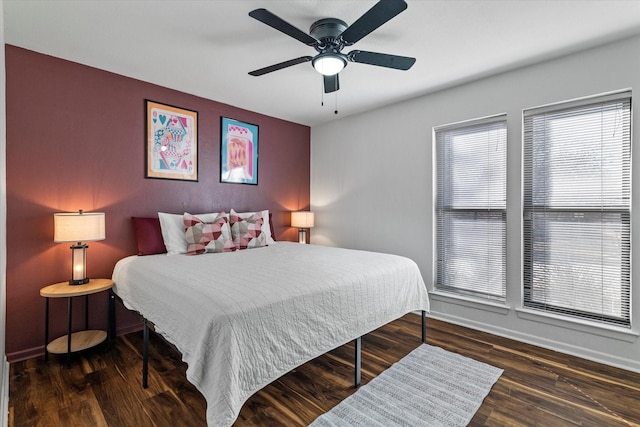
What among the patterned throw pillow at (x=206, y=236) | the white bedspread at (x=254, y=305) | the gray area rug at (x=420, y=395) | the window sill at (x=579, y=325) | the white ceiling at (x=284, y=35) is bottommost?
the gray area rug at (x=420, y=395)

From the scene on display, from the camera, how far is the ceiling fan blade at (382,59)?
205 centimetres

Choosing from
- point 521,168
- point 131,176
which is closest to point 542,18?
point 521,168

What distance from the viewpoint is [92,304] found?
2.78 metres

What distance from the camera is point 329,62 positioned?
2.10 meters

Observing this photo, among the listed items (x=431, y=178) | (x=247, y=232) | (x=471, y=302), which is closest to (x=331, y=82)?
(x=431, y=178)

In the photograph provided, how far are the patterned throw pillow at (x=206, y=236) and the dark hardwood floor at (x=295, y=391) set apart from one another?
930 millimetres

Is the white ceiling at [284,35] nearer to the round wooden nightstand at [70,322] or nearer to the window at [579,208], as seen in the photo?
the window at [579,208]

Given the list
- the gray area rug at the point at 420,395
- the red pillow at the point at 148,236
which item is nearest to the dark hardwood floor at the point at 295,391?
Result: the gray area rug at the point at 420,395

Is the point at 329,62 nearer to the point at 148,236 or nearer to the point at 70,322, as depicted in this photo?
the point at 148,236

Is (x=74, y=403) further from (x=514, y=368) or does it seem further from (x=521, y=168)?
(x=521, y=168)

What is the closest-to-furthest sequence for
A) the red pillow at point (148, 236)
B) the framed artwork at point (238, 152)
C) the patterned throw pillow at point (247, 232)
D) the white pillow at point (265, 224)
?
the red pillow at point (148, 236)
the patterned throw pillow at point (247, 232)
the white pillow at point (265, 224)
the framed artwork at point (238, 152)

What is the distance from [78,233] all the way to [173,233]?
0.77 metres

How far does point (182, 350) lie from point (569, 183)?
3.19 metres

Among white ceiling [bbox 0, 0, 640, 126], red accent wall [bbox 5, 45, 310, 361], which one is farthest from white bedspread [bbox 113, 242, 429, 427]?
white ceiling [bbox 0, 0, 640, 126]
